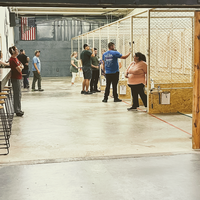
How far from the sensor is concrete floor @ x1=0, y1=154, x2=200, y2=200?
3.10m

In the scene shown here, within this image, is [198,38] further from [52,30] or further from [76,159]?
[52,30]

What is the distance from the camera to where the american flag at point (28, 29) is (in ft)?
71.1

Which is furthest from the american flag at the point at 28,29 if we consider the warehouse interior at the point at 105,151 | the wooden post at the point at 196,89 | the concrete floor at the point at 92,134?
→ the wooden post at the point at 196,89

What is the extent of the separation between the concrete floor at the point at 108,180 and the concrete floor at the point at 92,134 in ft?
1.09

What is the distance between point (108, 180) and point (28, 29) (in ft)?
66.9

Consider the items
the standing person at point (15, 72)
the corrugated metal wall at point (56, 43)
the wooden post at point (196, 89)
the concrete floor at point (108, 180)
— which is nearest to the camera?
the concrete floor at point (108, 180)

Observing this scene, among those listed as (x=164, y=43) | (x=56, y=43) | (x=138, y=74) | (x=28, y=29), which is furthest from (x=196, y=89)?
(x=56, y=43)

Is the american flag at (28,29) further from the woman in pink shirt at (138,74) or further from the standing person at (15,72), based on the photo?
the woman in pink shirt at (138,74)

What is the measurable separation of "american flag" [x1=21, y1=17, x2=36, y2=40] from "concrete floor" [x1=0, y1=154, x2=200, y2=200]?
18.9 m

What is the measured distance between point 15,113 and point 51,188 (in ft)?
16.3

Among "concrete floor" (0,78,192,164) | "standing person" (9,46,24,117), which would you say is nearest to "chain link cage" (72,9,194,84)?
"concrete floor" (0,78,192,164)

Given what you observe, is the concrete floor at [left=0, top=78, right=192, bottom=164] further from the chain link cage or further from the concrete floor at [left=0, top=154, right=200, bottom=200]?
the chain link cage

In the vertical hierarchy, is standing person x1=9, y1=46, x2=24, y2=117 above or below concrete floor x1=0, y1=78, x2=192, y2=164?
above

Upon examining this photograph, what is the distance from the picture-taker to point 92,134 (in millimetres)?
5691
